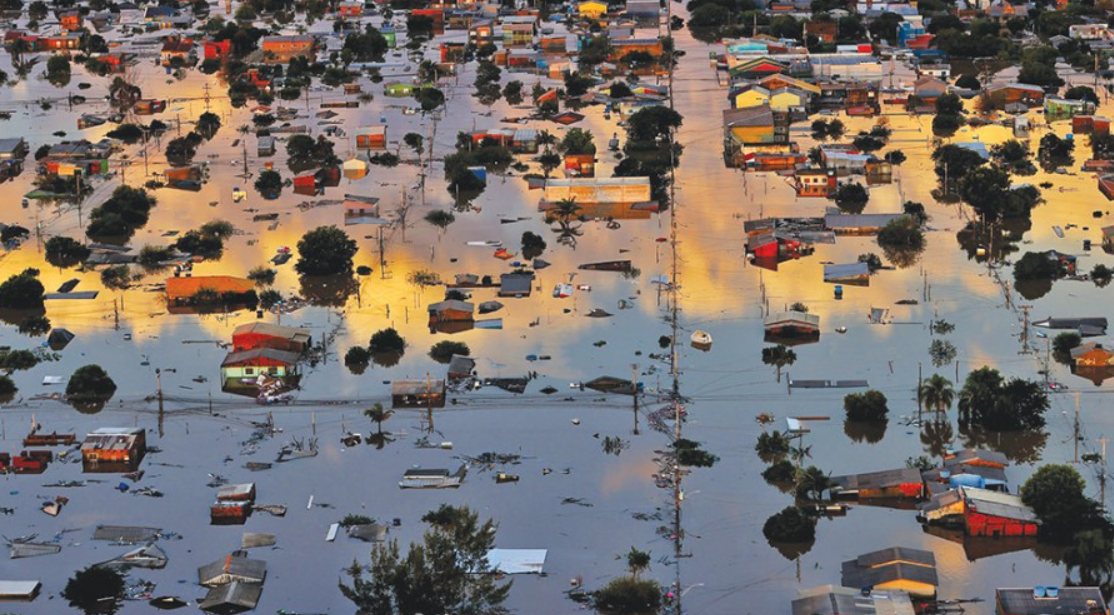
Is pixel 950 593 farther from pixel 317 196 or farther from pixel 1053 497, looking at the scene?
pixel 317 196

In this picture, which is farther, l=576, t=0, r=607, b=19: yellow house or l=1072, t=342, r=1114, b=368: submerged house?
l=576, t=0, r=607, b=19: yellow house

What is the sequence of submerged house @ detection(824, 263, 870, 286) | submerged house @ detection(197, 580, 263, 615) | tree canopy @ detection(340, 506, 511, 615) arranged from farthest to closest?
submerged house @ detection(824, 263, 870, 286) < submerged house @ detection(197, 580, 263, 615) < tree canopy @ detection(340, 506, 511, 615)

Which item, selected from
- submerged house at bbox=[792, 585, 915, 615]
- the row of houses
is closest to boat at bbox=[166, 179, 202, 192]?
the row of houses

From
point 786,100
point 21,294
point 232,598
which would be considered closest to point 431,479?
point 232,598

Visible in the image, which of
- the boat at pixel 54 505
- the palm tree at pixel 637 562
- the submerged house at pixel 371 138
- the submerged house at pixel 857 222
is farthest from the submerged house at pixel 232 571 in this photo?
the submerged house at pixel 371 138

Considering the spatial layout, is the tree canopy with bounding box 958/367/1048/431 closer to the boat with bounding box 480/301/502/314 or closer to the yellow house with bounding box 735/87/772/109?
the boat with bounding box 480/301/502/314

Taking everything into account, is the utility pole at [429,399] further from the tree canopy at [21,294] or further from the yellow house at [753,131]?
the yellow house at [753,131]
